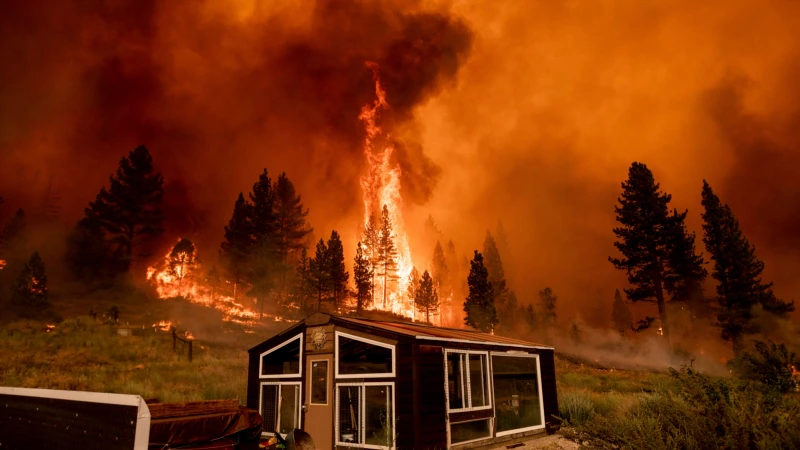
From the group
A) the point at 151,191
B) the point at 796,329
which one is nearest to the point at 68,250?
the point at 151,191

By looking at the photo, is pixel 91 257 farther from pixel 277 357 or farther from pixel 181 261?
pixel 277 357

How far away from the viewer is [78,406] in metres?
2.39

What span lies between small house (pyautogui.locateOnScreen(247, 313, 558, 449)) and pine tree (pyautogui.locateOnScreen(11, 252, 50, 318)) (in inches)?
1442

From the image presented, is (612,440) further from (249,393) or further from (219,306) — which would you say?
(219,306)

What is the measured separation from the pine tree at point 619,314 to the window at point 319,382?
11827cm

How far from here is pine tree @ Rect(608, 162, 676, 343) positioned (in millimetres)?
39844

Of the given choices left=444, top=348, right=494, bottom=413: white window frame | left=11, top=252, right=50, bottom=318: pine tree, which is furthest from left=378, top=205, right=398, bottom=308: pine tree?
left=444, top=348, right=494, bottom=413: white window frame

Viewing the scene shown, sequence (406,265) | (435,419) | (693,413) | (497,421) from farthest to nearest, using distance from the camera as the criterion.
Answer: (406,265), (497,421), (435,419), (693,413)

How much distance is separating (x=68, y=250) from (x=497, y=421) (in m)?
57.1

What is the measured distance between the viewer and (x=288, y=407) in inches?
606

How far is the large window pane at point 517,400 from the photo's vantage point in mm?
16406

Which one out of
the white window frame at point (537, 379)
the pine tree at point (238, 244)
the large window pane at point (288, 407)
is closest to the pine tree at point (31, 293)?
the pine tree at point (238, 244)

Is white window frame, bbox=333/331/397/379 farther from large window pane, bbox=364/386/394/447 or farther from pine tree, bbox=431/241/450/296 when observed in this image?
pine tree, bbox=431/241/450/296

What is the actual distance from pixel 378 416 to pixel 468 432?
10.4 ft
